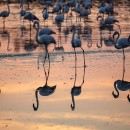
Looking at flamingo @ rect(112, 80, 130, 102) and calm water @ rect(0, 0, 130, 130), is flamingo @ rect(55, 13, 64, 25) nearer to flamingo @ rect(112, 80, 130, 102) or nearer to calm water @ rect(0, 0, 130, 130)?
calm water @ rect(0, 0, 130, 130)

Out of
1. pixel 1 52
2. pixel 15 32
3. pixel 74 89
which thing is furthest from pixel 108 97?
pixel 15 32

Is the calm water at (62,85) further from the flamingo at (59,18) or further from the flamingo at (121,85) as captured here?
the flamingo at (59,18)

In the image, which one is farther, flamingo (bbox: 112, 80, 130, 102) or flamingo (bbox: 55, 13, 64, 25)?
flamingo (bbox: 55, 13, 64, 25)

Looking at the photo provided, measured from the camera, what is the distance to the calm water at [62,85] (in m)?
11.0

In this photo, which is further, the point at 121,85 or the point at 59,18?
the point at 59,18

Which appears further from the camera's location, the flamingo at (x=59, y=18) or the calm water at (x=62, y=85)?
the flamingo at (x=59, y=18)

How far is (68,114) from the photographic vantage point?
37.6 feet

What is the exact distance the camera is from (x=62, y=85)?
14.1m

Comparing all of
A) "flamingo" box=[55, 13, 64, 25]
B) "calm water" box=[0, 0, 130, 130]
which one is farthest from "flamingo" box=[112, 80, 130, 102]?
"flamingo" box=[55, 13, 64, 25]

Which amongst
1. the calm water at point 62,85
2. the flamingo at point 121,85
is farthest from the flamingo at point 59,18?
the flamingo at point 121,85

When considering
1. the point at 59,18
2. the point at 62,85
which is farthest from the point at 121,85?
the point at 59,18

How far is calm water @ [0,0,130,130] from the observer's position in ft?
36.0

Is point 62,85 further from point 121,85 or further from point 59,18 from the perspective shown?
point 59,18

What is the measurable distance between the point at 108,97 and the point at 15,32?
1217 centimetres
